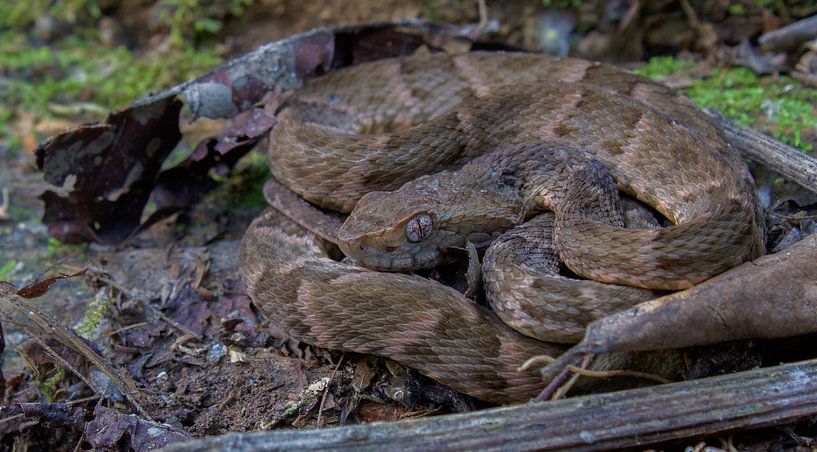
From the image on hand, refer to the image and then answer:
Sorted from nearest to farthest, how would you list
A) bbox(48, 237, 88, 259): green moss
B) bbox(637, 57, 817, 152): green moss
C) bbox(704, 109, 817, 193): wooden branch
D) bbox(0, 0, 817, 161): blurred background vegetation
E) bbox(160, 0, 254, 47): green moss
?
1. bbox(704, 109, 817, 193): wooden branch
2. bbox(637, 57, 817, 152): green moss
3. bbox(48, 237, 88, 259): green moss
4. bbox(0, 0, 817, 161): blurred background vegetation
5. bbox(160, 0, 254, 47): green moss

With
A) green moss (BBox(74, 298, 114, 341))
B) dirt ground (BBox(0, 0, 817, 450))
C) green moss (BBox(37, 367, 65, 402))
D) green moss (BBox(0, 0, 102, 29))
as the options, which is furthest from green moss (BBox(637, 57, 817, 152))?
green moss (BBox(0, 0, 102, 29))

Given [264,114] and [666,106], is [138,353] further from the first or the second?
[666,106]

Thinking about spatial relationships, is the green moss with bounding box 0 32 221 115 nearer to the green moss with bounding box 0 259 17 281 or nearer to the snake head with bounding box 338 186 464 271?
the green moss with bounding box 0 259 17 281

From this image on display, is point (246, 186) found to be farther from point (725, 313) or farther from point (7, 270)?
point (725, 313)

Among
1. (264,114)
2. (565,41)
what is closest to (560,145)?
(264,114)

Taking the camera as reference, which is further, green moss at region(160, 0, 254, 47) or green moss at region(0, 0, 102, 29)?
green moss at region(0, 0, 102, 29)

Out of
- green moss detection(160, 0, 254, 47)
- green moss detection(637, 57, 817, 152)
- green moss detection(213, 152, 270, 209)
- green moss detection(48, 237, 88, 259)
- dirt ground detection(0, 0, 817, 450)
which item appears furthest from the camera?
green moss detection(160, 0, 254, 47)
